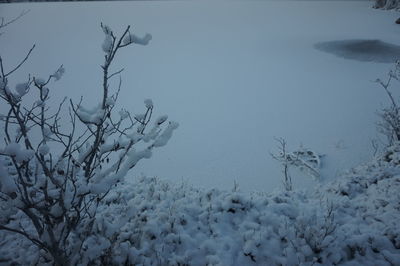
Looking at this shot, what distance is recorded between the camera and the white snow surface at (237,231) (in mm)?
3096

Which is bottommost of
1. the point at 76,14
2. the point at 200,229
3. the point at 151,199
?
the point at 200,229

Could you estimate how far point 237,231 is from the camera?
3525 mm

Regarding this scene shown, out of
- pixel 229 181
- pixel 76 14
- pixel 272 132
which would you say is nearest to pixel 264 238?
pixel 229 181

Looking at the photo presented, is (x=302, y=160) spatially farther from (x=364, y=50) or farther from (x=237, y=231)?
(x=364, y=50)

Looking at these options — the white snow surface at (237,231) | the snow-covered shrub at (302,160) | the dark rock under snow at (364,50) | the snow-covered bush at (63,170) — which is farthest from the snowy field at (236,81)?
the snow-covered bush at (63,170)

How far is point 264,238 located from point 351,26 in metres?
22.2

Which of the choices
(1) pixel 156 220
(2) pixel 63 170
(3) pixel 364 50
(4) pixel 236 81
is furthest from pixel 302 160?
(3) pixel 364 50

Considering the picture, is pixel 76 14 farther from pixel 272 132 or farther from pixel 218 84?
pixel 272 132

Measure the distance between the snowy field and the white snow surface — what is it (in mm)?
3099

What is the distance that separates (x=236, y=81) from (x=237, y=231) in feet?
34.6

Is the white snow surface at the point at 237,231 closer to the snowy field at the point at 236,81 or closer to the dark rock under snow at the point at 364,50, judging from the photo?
the snowy field at the point at 236,81

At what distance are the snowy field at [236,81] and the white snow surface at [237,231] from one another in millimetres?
3099

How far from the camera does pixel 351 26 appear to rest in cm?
2150

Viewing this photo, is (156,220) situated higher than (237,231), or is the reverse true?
(156,220)
